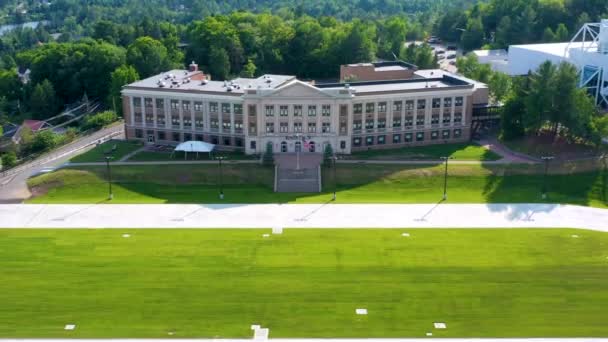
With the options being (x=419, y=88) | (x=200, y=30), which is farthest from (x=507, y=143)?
(x=200, y=30)

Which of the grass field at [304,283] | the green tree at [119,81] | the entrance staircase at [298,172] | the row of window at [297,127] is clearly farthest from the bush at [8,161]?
the entrance staircase at [298,172]

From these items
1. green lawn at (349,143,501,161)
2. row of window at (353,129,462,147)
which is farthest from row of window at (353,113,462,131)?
green lawn at (349,143,501,161)

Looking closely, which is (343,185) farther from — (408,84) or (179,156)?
(408,84)

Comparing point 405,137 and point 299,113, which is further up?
point 299,113

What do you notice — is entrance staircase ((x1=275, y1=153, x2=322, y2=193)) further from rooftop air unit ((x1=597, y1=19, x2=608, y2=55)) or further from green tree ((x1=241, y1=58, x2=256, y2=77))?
rooftop air unit ((x1=597, y1=19, x2=608, y2=55))

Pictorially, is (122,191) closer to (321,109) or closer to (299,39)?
(321,109)

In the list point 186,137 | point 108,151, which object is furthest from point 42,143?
point 186,137
